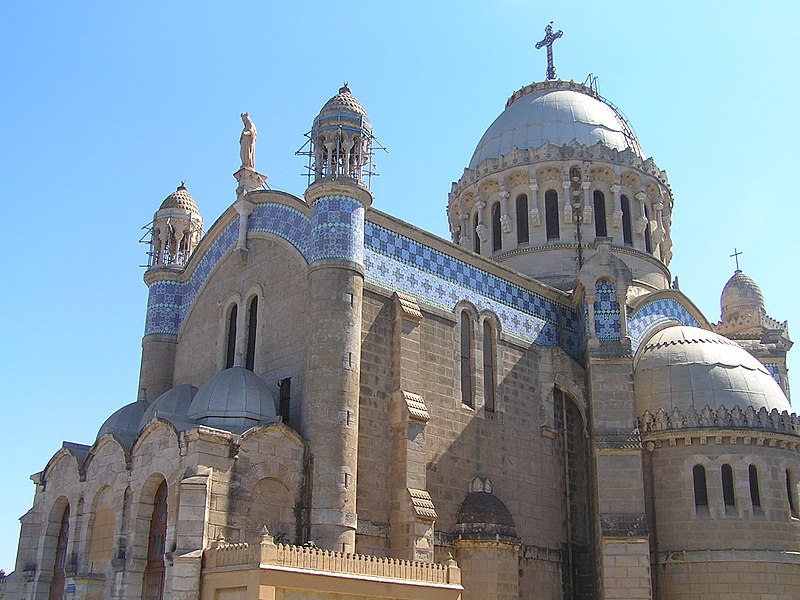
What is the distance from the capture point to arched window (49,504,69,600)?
76.4ft

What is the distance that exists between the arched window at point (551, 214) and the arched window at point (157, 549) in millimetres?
17459

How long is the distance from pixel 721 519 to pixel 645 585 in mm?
2926

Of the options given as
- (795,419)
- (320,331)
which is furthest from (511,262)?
(320,331)

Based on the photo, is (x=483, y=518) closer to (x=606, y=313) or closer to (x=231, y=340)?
(x=606, y=313)

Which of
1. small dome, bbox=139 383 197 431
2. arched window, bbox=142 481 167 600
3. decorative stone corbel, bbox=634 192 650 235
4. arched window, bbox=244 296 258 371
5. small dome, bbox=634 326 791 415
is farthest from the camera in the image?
decorative stone corbel, bbox=634 192 650 235

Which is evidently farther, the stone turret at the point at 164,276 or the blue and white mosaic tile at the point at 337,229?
the stone turret at the point at 164,276

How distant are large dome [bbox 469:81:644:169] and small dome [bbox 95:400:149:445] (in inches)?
663

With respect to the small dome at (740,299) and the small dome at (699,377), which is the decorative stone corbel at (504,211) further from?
the small dome at (740,299)

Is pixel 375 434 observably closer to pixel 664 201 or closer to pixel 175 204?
pixel 175 204

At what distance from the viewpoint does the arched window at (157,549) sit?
20.3 m

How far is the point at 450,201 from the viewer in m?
36.9

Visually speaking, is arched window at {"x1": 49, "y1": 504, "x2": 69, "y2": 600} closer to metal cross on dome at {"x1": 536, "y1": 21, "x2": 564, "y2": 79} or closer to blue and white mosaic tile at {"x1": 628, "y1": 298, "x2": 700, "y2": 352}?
blue and white mosaic tile at {"x1": 628, "y1": 298, "x2": 700, "y2": 352}

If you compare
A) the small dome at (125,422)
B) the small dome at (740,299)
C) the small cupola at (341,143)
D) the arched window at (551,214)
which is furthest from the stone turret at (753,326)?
the small dome at (125,422)

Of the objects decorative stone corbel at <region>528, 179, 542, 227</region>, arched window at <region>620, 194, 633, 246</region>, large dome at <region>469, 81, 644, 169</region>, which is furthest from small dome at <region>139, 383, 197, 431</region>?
arched window at <region>620, 194, 633, 246</region>
